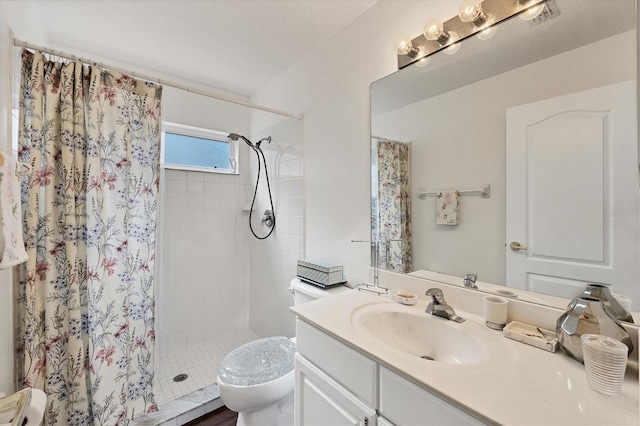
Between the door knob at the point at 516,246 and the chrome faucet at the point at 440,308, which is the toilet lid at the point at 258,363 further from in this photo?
the door knob at the point at 516,246

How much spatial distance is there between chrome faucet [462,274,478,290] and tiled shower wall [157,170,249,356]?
210 cm

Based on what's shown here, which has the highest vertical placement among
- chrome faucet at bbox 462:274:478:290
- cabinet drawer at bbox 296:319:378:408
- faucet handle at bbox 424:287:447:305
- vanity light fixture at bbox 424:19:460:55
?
vanity light fixture at bbox 424:19:460:55

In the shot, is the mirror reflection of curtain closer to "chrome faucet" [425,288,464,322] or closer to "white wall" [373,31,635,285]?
"white wall" [373,31,635,285]

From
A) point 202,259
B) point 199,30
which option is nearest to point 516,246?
point 199,30

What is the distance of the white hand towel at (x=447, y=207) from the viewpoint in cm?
116

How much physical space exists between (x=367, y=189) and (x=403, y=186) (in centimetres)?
22

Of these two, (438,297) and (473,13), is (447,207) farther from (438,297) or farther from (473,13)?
(473,13)

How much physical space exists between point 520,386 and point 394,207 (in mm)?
878

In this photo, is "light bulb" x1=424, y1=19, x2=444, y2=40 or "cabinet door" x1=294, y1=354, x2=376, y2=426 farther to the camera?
"light bulb" x1=424, y1=19, x2=444, y2=40

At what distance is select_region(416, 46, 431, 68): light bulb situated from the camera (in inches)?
48.8

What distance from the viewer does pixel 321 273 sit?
1.58 m

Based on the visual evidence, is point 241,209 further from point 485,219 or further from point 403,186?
point 485,219

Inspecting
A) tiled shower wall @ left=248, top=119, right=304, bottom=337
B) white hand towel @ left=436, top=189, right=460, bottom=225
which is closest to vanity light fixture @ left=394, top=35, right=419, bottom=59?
white hand towel @ left=436, top=189, right=460, bottom=225

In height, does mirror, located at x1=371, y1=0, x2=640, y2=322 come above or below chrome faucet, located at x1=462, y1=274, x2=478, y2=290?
above
